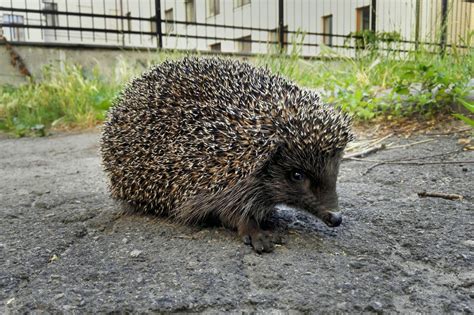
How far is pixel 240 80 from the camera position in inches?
98.3

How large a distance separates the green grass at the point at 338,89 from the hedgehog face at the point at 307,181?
241cm

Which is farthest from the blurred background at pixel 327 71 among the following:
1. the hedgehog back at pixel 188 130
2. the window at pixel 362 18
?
the window at pixel 362 18

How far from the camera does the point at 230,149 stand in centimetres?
223

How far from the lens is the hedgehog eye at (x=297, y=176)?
225 cm

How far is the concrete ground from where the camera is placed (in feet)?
5.27

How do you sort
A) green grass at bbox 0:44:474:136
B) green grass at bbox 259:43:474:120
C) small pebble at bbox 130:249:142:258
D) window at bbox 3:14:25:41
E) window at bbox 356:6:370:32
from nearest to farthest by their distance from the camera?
small pebble at bbox 130:249:142:258, green grass at bbox 259:43:474:120, green grass at bbox 0:44:474:136, window at bbox 3:14:25:41, window at bbox 356:6:370:32

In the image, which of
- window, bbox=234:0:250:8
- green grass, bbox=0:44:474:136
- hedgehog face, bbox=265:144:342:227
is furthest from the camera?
window, bbox=234:0:250:8

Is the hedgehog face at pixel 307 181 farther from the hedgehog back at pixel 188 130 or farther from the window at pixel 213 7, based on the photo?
the window at pixel 213 7

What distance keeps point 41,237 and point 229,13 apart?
21.2 meters

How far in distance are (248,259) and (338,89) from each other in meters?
3.80

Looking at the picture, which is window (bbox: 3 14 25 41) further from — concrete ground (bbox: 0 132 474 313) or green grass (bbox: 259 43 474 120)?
concrete ground (bbox: 0 132 474 313)

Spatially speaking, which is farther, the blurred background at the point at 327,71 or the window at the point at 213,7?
the window at the point at 213,7

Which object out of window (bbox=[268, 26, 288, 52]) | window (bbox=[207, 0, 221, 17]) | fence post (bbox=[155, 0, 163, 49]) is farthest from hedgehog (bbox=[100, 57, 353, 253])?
window (bbox=[207, 0, 221, 17])

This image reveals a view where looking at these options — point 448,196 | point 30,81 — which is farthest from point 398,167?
point 30,81
